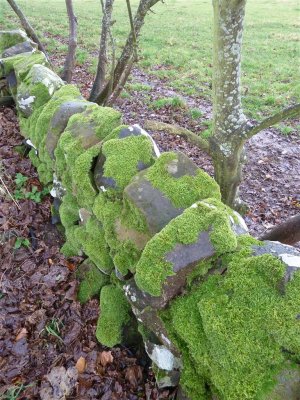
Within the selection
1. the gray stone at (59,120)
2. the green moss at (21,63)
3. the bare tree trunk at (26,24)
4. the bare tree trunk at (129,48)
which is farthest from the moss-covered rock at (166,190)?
the bare tree trunk at (26,24)

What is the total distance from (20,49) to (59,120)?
344 centimetres

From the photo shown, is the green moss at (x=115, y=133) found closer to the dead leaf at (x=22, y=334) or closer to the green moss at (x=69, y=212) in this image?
the green moss at (x=69, y=212)

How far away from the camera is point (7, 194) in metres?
4.48

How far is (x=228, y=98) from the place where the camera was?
3.42 metres

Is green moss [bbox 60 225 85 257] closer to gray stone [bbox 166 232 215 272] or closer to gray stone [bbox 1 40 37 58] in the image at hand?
gray stone [bbox 166 232 215 272]

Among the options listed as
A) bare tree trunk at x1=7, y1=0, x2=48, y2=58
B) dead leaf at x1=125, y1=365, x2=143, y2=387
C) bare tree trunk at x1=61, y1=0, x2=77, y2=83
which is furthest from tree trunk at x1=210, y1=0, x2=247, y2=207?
bare tree trunk at x1=7, y1=0, x2=48, y2=58

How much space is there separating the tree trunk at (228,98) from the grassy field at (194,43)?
16.2 feet

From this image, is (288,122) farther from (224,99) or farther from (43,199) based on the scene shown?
(43,199)

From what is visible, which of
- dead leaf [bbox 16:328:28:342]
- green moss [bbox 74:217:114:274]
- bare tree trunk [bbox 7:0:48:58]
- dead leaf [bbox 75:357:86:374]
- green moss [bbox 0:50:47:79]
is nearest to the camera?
dead leaf [bbox 75:357:86:374]

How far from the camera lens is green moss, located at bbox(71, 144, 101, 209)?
331 cm

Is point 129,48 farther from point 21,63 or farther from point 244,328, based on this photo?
point 244,328

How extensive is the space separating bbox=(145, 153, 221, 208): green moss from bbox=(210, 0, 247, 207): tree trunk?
3.06ft

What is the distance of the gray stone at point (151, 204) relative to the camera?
261 centimetres

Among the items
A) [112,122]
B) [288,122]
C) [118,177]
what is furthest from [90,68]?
[118,177]
